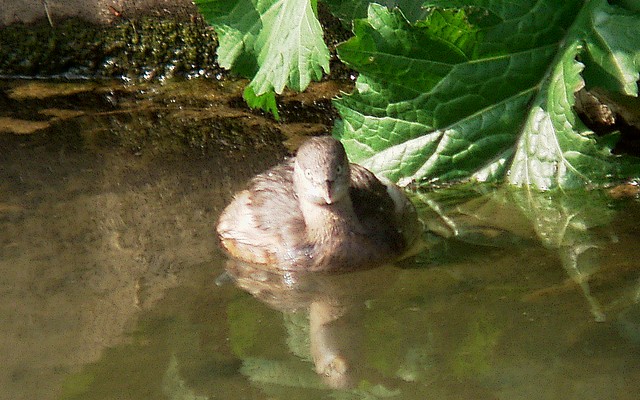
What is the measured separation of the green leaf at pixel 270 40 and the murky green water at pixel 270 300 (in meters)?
0.62

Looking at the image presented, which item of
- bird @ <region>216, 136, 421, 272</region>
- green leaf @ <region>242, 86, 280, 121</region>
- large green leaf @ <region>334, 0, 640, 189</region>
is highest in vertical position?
large green leaf @ <region>334, 0, 640, 189</region>

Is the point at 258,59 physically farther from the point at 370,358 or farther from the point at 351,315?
the point at 370,358

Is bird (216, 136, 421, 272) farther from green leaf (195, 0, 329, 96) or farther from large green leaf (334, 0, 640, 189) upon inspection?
green leaf (195, 0, 329, 96)

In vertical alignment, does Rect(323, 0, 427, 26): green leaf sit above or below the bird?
above

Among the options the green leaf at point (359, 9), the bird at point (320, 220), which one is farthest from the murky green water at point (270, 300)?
the green leaf at point (359, 9)

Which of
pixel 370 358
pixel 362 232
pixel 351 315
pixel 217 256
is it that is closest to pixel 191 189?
pixel 217 256

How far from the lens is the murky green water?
362 cm

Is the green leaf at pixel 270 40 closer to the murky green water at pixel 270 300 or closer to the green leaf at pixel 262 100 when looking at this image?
the green leaf at pixel 262 100

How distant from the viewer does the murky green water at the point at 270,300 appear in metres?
3.62

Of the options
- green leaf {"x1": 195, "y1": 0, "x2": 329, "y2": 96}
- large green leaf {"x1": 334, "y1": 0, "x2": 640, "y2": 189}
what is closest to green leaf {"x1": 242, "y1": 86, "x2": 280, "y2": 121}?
green leaf {"x1": 195, "y1": 0, "x2": 329, "y2": 96}

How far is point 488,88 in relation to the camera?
200 inches

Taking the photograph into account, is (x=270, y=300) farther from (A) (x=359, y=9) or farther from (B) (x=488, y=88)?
(A) (x=359, y=9)

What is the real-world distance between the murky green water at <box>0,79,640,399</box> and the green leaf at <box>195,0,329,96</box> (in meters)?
0.62

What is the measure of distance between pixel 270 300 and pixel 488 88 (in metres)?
1.59
